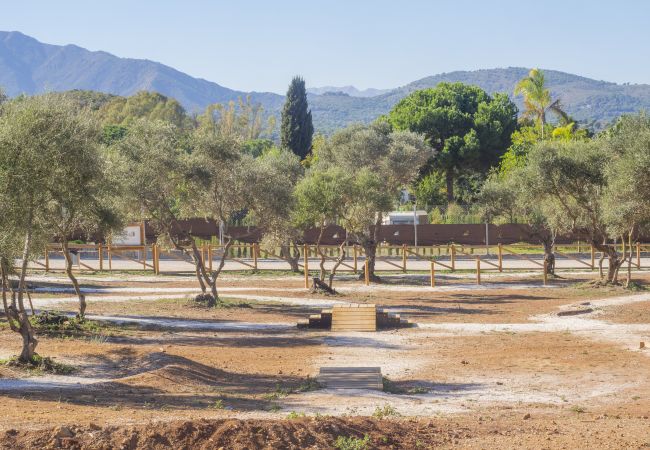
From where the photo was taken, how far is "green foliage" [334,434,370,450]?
14062mm

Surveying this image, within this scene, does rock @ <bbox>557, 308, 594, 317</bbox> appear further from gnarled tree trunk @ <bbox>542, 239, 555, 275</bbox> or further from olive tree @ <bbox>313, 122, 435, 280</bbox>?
gnarled tree trunk @ <bbox>542, 239, 555, 275</bbox>

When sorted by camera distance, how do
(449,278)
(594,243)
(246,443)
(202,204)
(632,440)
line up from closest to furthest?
1. (246,443)
2. (632,440)
3. (202,204)
4. (594,243)
5. (449,278)

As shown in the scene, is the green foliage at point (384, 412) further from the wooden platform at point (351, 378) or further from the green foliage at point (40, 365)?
the green foliage at point (40, 365)

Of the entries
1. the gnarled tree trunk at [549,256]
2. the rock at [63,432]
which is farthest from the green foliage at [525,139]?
the rock at [63,432]

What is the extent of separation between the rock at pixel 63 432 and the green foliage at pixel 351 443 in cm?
399

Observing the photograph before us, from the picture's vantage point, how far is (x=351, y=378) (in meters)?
20.2

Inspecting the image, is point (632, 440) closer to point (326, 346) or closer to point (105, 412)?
point (105, 412)

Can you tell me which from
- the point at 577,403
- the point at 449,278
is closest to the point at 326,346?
the point at 577,403

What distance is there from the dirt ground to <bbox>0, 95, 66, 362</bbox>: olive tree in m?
2.26

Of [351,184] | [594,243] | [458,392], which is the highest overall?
[351,184]

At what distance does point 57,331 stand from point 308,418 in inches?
550

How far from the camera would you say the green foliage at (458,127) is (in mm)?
89812

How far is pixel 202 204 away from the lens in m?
37.1

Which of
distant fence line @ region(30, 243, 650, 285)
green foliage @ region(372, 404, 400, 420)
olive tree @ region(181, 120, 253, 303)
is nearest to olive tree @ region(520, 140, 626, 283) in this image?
distant fence line @ region(30, 243, 650, 285)
